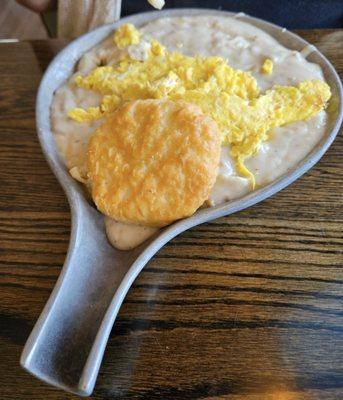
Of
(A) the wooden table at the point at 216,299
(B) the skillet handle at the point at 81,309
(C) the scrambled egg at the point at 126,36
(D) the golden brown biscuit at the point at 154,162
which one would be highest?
(C) the scrambled egg at the point at 126,36

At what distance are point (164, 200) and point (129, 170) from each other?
3.4 inches

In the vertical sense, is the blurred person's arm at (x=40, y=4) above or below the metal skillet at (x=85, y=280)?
above

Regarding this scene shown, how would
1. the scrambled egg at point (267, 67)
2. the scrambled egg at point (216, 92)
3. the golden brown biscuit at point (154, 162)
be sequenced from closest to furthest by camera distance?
the golden brown biscuit at point (154, 162) < the scrambled egg at point (216, 92) < the scrambled egg at point (267, 67)

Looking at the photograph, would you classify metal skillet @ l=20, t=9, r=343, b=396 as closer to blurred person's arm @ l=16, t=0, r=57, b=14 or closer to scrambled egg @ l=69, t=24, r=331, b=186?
scrambled egg @ l=69, t=24, r=331, b=186

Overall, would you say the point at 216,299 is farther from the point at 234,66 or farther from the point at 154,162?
the point at 234,66

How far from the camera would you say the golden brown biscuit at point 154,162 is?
0.67 meters

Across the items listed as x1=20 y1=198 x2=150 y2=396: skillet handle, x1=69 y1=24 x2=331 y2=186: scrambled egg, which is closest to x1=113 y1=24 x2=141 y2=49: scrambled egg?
x1=69 y1=24 x2=331 y2=186: scrambled egg

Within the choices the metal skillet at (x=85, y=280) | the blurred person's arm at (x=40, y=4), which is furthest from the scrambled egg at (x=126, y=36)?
the blurred person's arm at (x=40, y=4)

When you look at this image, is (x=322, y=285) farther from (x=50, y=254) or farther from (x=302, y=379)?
(x=50, y=254)

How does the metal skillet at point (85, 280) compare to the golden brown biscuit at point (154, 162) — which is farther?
the golden brown biscuit at point (154, 162)

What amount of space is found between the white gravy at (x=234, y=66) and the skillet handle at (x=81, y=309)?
0.03m

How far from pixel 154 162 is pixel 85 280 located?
0.72 feet

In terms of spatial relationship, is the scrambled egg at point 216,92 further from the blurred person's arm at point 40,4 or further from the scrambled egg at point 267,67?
the blurred person's arm at point 40,4

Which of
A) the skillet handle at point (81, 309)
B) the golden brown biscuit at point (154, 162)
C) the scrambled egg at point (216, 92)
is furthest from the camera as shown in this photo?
the scrambled egg at point (216, 92)
